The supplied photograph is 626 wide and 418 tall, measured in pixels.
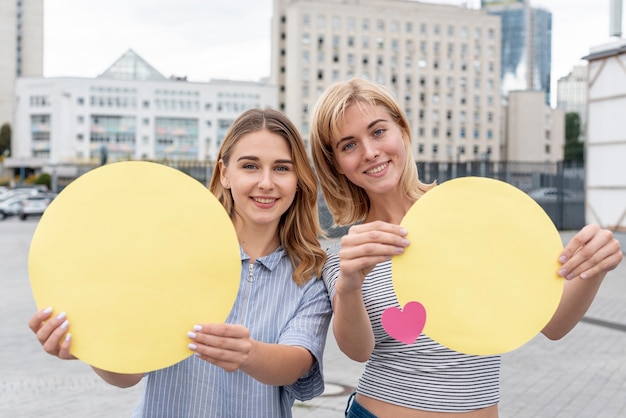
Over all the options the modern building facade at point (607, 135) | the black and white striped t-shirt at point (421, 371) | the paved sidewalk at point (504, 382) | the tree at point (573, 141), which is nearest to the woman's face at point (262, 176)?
the black and white striped t-shirt at point (421, 371)

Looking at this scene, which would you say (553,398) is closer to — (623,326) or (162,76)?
(623,326)

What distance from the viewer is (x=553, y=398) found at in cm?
538

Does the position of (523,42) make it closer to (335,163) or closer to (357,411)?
(335,163)

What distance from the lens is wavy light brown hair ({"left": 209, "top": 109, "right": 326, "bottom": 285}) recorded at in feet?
5.96

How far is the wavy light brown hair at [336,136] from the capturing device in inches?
73.9

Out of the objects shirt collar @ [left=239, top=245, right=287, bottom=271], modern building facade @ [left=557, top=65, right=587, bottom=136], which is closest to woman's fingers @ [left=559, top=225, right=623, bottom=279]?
shirt collar @ [left=239, top=245, right=287, bottom=271]

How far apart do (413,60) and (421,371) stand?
90.3 metres

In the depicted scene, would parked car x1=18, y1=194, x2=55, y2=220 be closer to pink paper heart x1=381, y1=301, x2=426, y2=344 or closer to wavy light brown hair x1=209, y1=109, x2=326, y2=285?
wavy light brown hair x1=209, y1=109, x2=326, y2=285

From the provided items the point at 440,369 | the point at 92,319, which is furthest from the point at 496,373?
the point at 92,319

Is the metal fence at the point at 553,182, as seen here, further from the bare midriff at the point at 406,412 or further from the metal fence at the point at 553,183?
the bare midriff at the point at 406,412

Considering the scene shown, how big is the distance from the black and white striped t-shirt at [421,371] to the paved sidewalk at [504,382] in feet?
10.6

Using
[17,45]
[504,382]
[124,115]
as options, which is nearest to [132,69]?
[124,115]

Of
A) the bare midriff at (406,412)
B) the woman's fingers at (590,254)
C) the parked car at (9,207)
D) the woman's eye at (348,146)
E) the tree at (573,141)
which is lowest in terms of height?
the parked car at (9,207)

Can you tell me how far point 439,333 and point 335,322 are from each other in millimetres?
278
